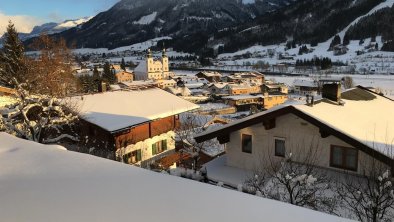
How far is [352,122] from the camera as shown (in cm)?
1284

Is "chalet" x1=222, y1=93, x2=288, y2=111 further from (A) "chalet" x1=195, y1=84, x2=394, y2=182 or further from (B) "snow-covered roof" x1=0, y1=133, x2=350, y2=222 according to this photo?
(B) "snow-covered roof" x1=0, y1=133, x2=350, y2=222

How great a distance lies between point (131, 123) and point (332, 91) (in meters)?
12.4

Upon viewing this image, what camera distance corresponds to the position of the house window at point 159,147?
1025 inches

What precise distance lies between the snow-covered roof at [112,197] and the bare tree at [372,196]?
18.8 feet

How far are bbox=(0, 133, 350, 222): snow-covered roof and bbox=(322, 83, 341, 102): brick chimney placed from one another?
455 inches

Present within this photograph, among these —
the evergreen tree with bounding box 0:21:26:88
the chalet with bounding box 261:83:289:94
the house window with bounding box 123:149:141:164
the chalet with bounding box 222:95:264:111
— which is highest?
the evergreen tree with bounding box 0:21:26:88

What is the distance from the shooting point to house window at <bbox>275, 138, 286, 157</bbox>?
13.4 m

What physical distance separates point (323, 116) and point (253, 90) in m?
97.9

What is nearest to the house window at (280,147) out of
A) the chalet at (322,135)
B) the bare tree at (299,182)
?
the chalet at (322,135)

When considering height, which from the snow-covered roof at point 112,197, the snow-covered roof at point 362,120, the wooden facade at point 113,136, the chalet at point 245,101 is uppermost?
the snow-covered roof at point 112,197

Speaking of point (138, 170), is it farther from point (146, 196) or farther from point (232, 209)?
point (232, 209)

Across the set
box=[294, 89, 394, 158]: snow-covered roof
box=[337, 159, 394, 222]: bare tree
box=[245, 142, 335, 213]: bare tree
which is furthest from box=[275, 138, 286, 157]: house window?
box=[337, 159, 394, 222]: bare tree

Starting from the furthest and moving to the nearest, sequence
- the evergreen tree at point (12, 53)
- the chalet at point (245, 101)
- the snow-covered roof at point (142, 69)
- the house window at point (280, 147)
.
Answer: the snow-covered roof at point (142, 69), the chalet at point (245, 101), the evergreen tree at point (12, 53), the house window at point (280, 147)

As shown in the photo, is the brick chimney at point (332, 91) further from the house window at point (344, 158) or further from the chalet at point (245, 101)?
the chalet at point (245, 101)
